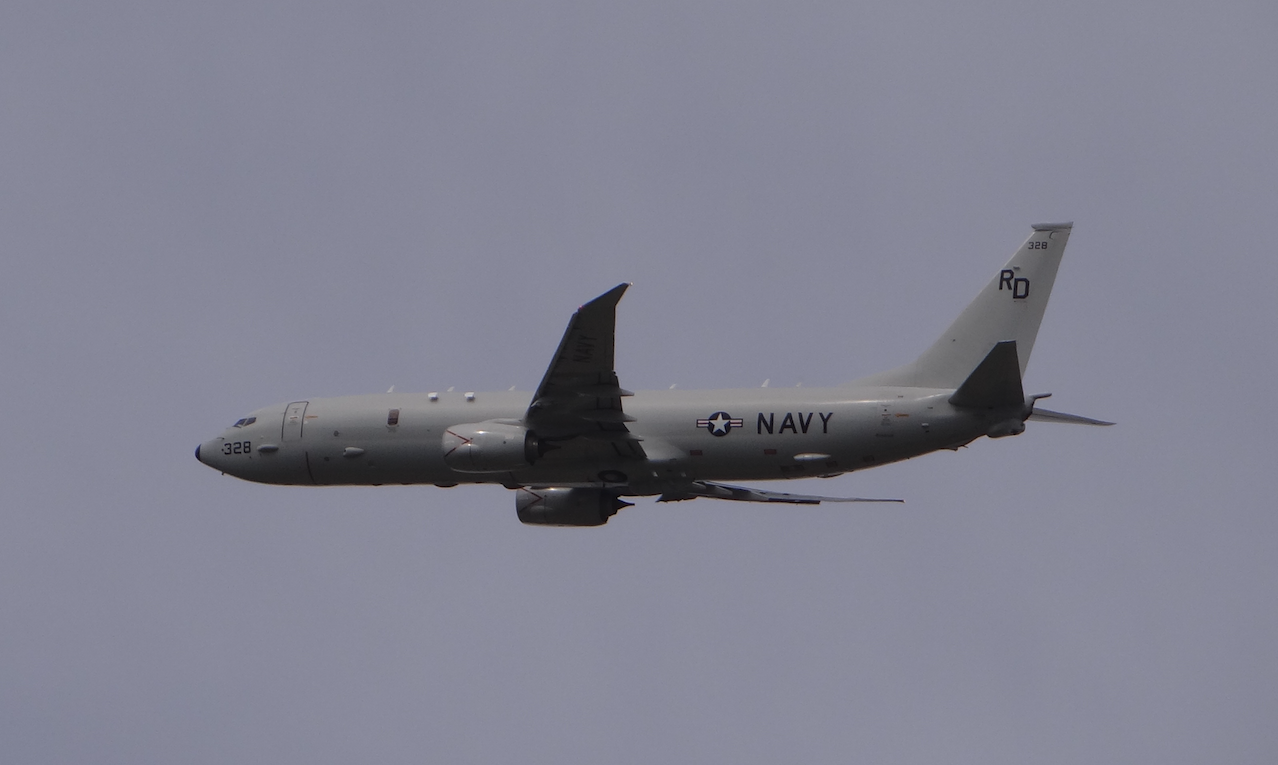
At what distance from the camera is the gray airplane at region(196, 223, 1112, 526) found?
4262 centimetres

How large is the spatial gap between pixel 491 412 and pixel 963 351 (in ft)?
41.3

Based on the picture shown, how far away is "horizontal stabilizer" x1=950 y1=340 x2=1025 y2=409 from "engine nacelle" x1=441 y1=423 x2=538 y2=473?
35.5 ft

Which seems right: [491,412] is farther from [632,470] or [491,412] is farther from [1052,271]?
[1052,271]

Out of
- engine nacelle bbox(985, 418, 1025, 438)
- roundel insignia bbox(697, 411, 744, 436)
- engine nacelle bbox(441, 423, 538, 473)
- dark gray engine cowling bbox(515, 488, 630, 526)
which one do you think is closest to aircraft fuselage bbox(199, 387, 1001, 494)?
roundel insignia bbox(697, 411, 744, 436)

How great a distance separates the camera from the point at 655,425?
45.5 m

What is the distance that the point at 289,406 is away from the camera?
50.1m

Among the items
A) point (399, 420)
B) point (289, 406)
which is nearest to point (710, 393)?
point (399, 420)

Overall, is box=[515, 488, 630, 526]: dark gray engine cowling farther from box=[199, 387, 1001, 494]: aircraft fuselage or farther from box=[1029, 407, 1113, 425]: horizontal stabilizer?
box=[1029, 407, 1113, 425]: horizontal stabilizer

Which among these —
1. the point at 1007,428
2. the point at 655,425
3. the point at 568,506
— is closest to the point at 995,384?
the point at 1007,428

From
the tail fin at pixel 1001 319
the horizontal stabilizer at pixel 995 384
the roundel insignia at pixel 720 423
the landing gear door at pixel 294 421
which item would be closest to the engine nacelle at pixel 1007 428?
the horizontal stabilizer at pixel 995 384

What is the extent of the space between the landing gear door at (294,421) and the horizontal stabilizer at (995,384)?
1843 centimetres

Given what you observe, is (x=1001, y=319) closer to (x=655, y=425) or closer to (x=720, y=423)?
(x=720, y=423)

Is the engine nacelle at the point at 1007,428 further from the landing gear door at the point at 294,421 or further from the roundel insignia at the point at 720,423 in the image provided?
the landing gear door at the point at 294,421

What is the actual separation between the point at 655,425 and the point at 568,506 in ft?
18.3
